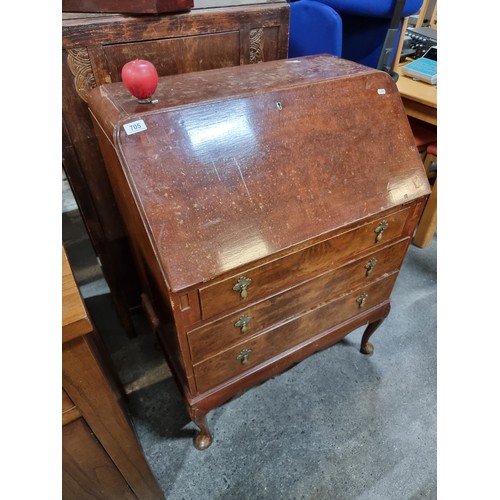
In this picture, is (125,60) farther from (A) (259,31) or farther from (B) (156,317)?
(B) (156,317)

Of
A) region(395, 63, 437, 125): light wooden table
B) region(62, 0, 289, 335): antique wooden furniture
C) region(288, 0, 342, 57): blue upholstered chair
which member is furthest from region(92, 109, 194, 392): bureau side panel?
region(395, 63, 437, 125): light wooden table

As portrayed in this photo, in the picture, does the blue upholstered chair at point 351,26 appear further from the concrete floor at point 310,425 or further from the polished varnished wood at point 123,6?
the concrete floor at point 310,425

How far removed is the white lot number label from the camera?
32.2 inches

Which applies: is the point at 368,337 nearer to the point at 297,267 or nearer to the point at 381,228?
the point at 381,228

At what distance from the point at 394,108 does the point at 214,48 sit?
636 mm

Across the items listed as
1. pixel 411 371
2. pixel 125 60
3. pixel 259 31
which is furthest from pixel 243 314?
pixel 411 371

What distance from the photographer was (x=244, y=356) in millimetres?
1175

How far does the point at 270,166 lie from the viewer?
0.94m

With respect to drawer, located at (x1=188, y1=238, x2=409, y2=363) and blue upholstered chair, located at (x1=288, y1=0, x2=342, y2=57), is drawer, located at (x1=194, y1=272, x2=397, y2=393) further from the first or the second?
blue upholstered chair, located at (x1=288, y1=0, x2=342, y2=57)

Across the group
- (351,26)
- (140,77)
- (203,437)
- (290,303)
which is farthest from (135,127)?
(351,26)

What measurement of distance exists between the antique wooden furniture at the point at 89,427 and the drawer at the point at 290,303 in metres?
0.27

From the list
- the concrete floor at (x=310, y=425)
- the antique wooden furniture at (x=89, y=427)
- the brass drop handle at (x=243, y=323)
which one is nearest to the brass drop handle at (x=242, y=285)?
the brass drop handle at (x=243, y=323)

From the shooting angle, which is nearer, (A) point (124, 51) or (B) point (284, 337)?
(A) point (124, 51)

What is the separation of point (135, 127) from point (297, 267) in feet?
1.84
